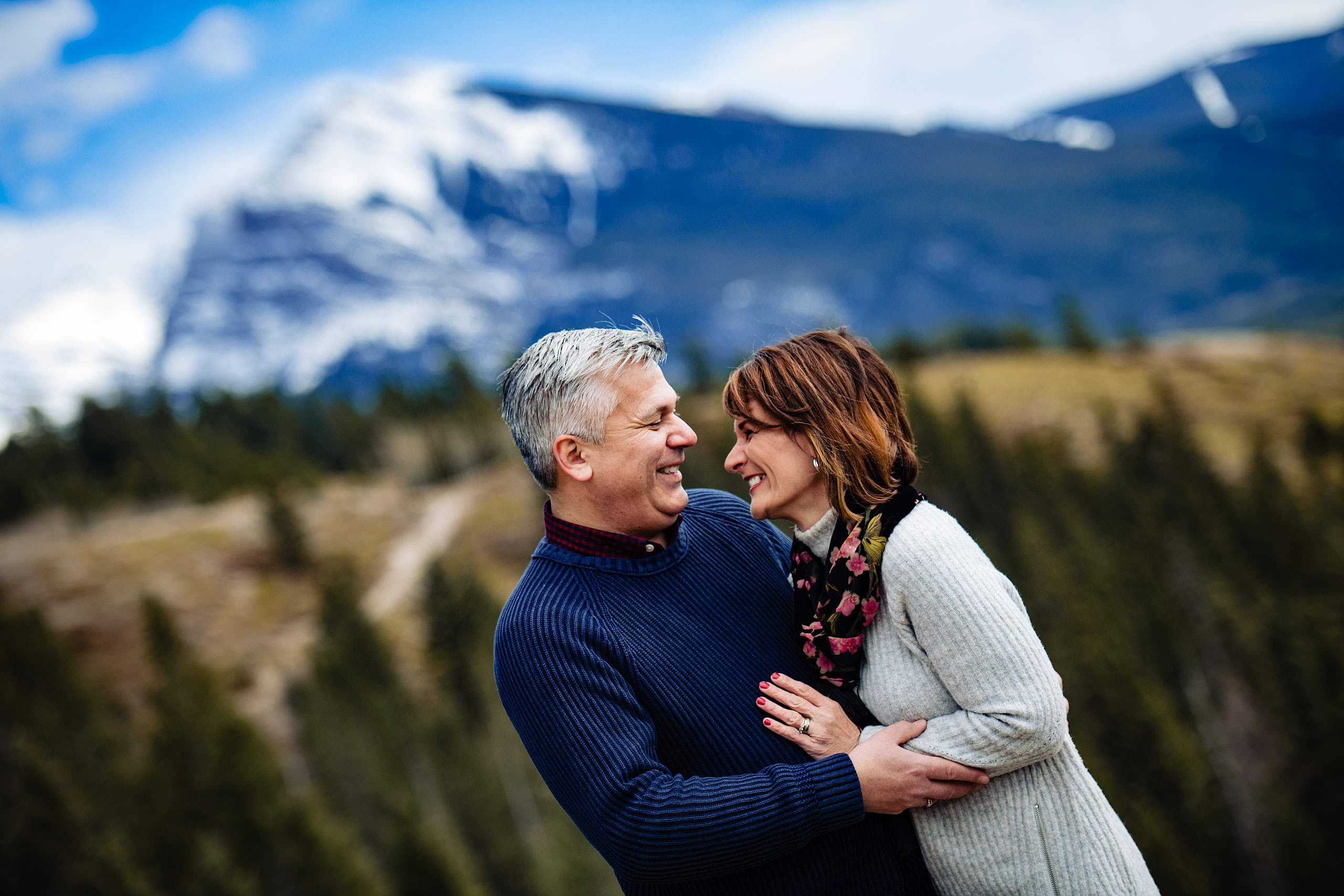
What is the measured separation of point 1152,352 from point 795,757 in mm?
106952

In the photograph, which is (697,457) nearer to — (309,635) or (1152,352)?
(309,635)

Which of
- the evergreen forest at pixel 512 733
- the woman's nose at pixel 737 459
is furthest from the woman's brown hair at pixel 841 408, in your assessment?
the evergreen forest at pixel 512 733

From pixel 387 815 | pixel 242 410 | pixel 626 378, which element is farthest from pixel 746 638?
pixel 242 410

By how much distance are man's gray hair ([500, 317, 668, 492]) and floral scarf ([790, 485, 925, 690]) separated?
89cm

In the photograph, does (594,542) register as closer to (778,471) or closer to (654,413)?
(654,413)

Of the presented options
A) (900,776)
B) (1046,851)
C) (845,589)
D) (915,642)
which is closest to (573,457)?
(845,589)

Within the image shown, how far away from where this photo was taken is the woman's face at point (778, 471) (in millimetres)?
2984

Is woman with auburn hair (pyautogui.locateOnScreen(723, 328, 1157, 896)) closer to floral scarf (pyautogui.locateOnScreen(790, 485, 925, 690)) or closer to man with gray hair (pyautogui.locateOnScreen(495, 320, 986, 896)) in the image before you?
floral scarf (pyautogui.locateOnScreen(790, 485, 925, 690))

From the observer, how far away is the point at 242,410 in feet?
280

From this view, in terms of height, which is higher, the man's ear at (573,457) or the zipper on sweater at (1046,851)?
the man's ear at (573,457)

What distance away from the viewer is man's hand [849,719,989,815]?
264 centimetres

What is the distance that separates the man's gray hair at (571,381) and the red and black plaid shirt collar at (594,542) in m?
0.21

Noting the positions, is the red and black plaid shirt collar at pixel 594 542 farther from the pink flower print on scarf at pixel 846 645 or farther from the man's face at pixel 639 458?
the pink flower print on scarf at pixel 846 645

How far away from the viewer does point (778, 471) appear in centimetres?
302
